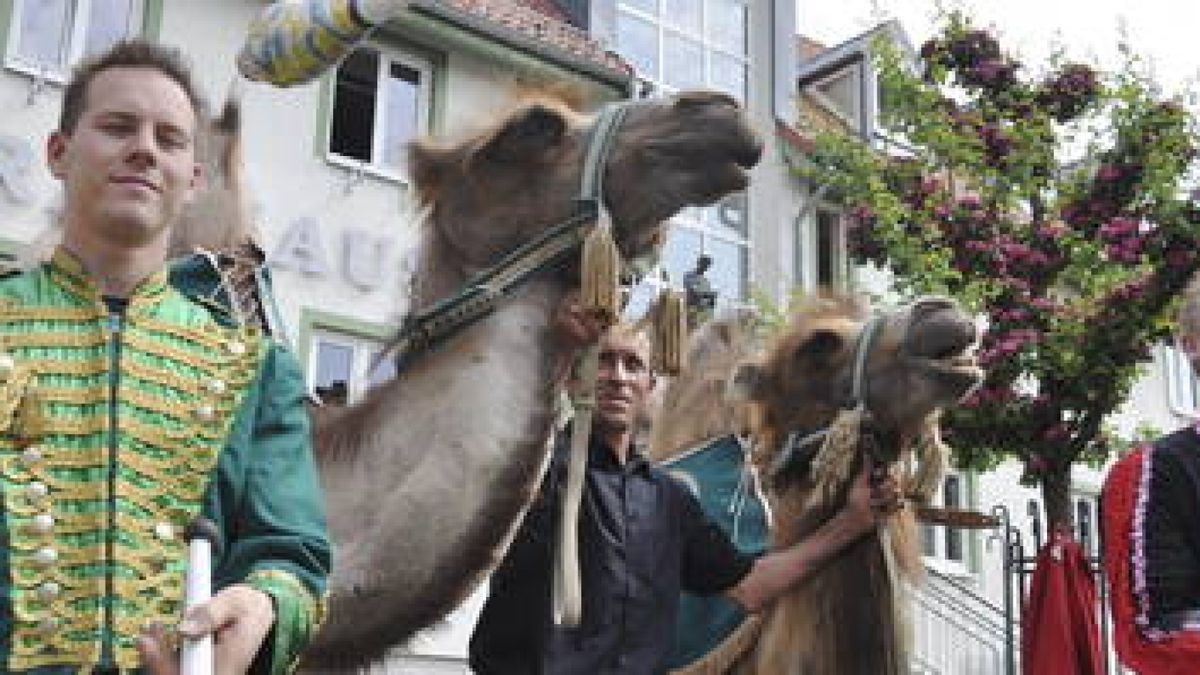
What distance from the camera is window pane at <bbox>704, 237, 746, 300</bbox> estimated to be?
59.4ft

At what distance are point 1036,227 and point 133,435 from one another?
1060cm

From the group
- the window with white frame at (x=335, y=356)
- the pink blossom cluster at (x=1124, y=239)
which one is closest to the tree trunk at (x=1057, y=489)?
the pink blossom cluster at (x=1124, y=239)

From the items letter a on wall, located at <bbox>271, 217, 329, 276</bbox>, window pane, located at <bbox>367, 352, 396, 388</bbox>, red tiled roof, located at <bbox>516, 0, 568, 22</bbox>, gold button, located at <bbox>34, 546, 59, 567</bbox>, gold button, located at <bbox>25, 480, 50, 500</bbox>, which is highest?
red tiled roof, located at <bbox>516, 0, 568, 22</bbox>

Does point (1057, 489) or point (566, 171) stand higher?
point (566, 171)

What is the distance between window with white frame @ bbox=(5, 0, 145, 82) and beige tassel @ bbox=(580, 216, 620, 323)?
9.27 m

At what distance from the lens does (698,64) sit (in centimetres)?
1902

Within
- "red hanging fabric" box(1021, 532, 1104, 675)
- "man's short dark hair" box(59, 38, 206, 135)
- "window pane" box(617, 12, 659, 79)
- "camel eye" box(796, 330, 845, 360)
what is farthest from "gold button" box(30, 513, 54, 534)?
"window pane" box(617, 12, 659, 79)

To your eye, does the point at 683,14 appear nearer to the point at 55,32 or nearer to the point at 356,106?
the point at 356,106

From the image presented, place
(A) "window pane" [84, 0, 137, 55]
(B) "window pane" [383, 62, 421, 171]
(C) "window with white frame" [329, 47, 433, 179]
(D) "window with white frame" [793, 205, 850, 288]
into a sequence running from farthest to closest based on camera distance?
(D) "window with white frame" [793, 205, 850, 288], (B) "window pane" [383, 62, 421, 171], (C) "window with white frame" [329, 47, 433, 179], (A) "window pane" [84, 0, 137, 55]

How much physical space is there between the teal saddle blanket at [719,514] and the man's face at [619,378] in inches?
31.9

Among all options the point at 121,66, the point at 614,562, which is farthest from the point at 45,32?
the point at 121,66

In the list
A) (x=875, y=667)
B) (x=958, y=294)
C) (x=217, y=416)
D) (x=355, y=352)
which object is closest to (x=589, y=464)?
(x=875, y=667)

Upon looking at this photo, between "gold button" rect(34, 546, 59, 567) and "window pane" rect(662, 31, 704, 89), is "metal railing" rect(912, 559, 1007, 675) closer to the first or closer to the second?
"window pane" rect(662, 31, 704, 89)

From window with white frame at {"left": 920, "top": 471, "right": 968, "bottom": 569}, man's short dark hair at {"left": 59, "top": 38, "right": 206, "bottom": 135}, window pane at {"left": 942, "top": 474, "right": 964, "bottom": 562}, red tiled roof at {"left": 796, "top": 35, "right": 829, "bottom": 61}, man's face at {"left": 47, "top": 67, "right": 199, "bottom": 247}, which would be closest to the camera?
man's face at {"left": 47, "top": 67, "right": 199, "bottom": 247}
